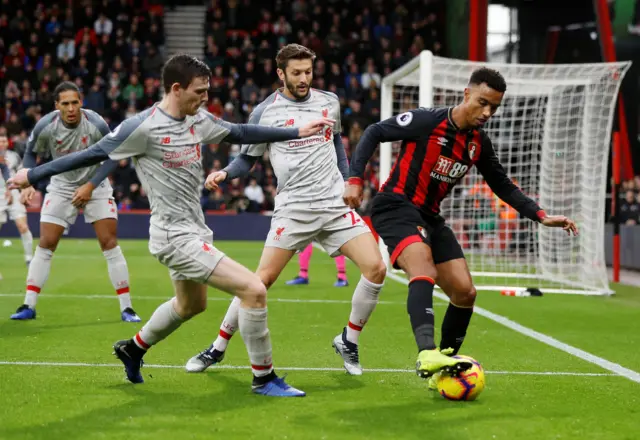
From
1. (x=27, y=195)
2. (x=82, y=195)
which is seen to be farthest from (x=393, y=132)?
(x=27, y=195)

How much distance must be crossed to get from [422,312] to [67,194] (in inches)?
167

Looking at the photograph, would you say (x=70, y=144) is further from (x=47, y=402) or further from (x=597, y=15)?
(x=597, y=15)

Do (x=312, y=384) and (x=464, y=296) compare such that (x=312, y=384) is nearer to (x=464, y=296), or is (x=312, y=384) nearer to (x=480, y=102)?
(x=464, y=296)

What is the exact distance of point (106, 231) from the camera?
834cm

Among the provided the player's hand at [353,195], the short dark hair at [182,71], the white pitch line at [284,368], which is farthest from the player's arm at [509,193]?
the short dark hair at [182,71]

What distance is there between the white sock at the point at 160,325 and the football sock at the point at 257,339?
0.49 m

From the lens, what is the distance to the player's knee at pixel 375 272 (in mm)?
5988

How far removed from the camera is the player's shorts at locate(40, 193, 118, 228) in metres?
8.24

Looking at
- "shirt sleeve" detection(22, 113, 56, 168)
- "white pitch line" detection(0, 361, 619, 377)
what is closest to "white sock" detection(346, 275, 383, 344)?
"white pitch line" detection(0, 361, 619, 377)

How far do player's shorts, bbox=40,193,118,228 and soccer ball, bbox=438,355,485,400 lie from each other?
13.4 ft

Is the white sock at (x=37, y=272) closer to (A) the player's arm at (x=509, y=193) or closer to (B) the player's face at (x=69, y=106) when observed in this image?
(B) the player's face at (x=69, y=106)

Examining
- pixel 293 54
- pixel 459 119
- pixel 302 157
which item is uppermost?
pixel 293 54

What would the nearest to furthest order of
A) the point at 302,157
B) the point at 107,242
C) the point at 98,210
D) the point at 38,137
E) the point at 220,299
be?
the point at 302,157
the point at 38,137
the point at 98,210
the point at 107,242
the point at 220,299

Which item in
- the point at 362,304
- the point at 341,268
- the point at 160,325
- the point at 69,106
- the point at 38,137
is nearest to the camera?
the point at 160,325
